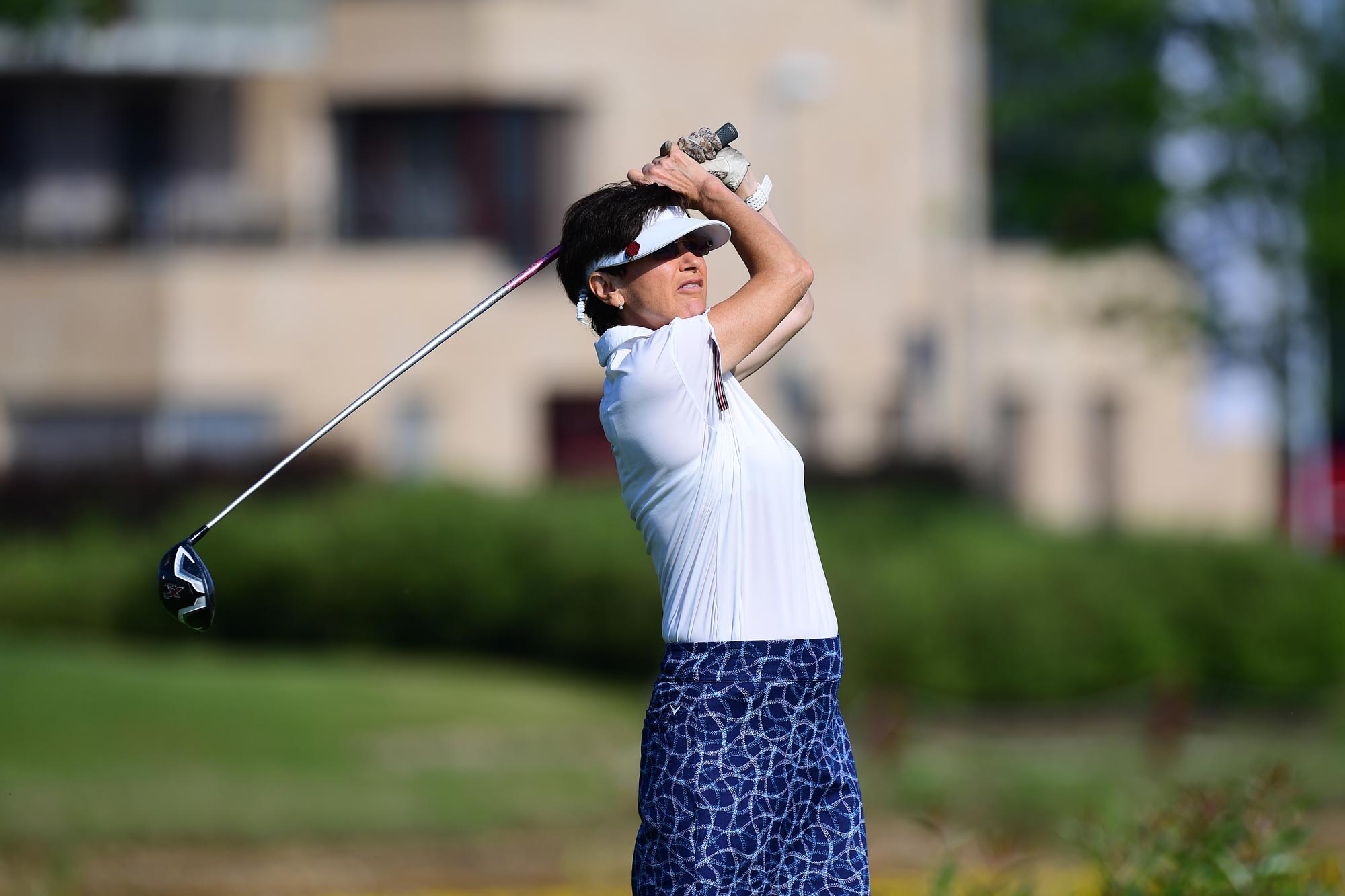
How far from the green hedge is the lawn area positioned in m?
0.52

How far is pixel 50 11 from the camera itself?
406 inches

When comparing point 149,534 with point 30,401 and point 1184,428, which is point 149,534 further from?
point 1184,428

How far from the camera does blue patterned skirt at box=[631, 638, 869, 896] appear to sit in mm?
4320

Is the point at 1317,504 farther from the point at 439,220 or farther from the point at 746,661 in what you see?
the point at 746,661

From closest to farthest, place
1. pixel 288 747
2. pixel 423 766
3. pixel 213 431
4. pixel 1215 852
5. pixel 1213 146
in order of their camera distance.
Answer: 1. pixel 1215 852
2. pixel 423 766
3. pixel 288 747
4. pixel 1213 146
5. pixel 213 431

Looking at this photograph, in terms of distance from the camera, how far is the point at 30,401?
23.7 m

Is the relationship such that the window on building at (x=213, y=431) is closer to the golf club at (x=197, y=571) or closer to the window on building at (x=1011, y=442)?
the window on building at (x=1011, y=442)

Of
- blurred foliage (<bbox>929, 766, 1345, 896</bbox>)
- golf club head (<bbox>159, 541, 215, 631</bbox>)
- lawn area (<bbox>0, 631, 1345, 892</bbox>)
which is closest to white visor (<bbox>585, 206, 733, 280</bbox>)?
golf club head (<bbox>159, 541, 215, 631</bbox>)

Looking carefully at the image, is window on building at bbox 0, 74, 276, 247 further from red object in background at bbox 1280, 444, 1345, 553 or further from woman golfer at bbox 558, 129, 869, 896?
woman golfer at bbox 558, 129, 869, 896

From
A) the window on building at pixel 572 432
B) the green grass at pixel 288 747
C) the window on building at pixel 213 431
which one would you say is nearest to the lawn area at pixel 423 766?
the green grass at pixel 288 747

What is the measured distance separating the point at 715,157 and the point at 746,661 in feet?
3.65

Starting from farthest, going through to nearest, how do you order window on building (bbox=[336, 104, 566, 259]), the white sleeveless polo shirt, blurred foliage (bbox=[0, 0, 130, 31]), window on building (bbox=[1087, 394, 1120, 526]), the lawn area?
window on building (bbox=[1087, 394, 1120, 526])
window on building (bbox=[336, 104, 566, 259])
the lawn area
blurred foliage (bbox=[0, 0, 130, 31])
the white sleeveless polo shirt

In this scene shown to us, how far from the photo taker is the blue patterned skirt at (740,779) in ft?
14.2

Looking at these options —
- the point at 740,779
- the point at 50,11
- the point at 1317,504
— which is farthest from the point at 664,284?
the point at 1317,504
